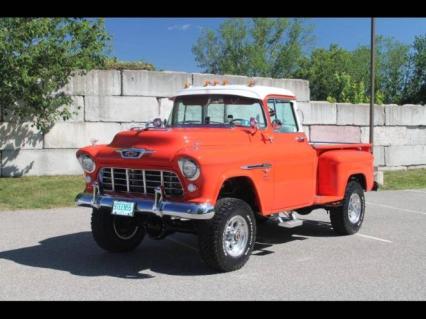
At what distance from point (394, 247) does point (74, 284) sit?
14.6ft

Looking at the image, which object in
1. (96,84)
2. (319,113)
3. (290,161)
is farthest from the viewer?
(319,113)

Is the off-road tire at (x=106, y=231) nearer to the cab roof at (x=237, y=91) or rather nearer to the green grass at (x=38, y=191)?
the cab roof at (x=237, y=91)

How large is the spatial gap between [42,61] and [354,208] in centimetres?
725

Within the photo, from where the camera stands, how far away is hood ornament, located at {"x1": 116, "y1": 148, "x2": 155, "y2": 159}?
6730 mm

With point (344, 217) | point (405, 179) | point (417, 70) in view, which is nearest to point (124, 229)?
point (344, 217)

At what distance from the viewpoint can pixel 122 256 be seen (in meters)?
7.57

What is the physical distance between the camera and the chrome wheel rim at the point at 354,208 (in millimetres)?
9227

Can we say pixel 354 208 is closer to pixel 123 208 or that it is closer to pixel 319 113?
pixel 123 208

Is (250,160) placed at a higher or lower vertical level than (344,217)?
higher

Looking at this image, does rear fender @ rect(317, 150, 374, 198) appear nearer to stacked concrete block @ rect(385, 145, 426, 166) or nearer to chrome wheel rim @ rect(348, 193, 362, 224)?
chrome wheel rim @ rect(348, 193, 362, 224)

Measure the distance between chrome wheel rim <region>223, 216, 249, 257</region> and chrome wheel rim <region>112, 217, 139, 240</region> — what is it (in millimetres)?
1634

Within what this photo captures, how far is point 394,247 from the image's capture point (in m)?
8.20
